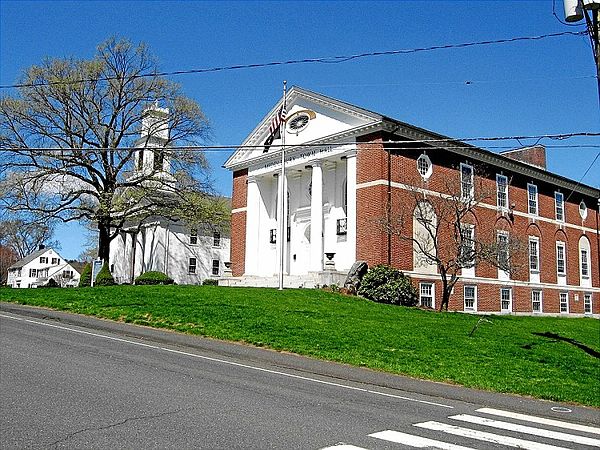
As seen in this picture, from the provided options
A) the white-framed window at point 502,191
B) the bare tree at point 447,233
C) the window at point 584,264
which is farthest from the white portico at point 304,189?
the window at point 584,264

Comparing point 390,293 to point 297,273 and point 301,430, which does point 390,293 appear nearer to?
point 297,273

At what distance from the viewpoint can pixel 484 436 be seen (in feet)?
27.1

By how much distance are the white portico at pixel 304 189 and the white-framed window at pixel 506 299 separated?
38.4 feet

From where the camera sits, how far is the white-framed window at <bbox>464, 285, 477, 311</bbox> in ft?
120

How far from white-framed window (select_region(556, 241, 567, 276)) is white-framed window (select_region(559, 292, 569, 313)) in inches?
58.4

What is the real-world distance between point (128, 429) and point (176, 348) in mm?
8614

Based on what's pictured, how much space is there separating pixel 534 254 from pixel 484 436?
36749mm

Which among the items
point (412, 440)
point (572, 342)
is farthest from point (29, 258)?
point (412, 440)

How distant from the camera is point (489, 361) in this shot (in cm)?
1595

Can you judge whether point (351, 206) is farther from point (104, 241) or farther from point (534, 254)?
point (104, 241)

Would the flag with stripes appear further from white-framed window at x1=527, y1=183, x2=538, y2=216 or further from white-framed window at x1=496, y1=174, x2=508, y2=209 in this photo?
white-framed window at x1=527, y1=183, x2=538, y2=216

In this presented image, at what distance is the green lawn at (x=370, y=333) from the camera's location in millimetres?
14445

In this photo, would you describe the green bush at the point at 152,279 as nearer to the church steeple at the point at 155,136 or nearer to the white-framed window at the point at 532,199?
the church steeple at the point at 155,136

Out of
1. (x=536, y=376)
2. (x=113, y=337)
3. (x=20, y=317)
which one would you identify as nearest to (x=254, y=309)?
(x=113, y=337)
